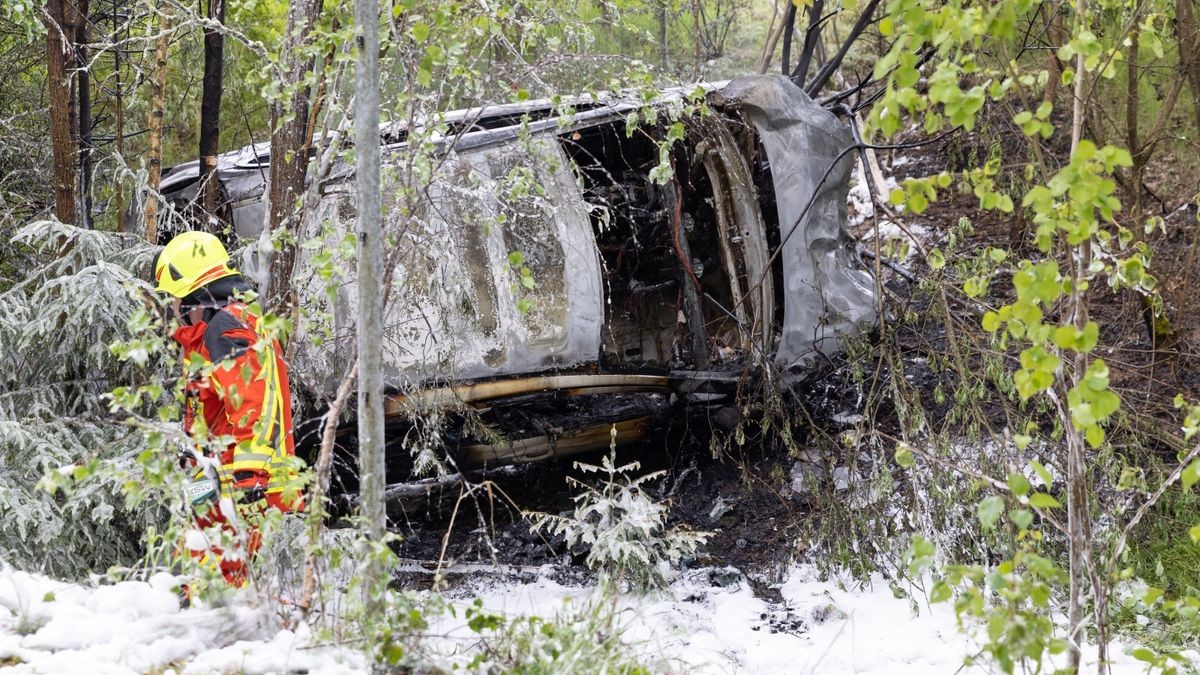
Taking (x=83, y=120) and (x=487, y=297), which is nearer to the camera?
(x=487, y=297)

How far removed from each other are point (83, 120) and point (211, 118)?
738 mm

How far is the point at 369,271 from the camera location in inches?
107

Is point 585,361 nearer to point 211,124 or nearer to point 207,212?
point 207,212

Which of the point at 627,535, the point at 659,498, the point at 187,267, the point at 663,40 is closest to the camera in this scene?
the point at 187,267

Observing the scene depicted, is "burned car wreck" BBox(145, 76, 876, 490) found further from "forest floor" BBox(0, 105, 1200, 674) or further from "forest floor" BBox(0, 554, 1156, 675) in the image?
"forest floor" BBox(0, 554, 1156, 675)

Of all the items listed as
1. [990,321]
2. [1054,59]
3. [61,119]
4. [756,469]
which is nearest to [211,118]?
[61,119]

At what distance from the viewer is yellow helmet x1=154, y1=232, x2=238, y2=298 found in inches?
146

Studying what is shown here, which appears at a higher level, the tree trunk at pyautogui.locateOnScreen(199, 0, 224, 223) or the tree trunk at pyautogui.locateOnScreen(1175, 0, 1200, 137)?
the tree trunk at pyautogui.locateOnScreen(1175, 0, 1200, 137)

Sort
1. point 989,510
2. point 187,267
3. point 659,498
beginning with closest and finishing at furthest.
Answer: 1. point 989,510
2. point 187,267
3. point 659,498

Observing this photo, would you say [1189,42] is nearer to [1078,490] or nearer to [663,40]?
[1078,490]

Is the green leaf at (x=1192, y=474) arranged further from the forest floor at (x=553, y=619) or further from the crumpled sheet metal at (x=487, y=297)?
the crumpled sheet metal at (x=487, y=297)

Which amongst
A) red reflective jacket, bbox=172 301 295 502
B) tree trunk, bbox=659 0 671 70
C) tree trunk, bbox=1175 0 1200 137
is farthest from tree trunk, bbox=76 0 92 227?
tree trunk, bbox=659 0 671 70

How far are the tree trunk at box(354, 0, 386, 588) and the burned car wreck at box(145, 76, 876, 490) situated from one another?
1.30m

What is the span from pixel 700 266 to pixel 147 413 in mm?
3553
